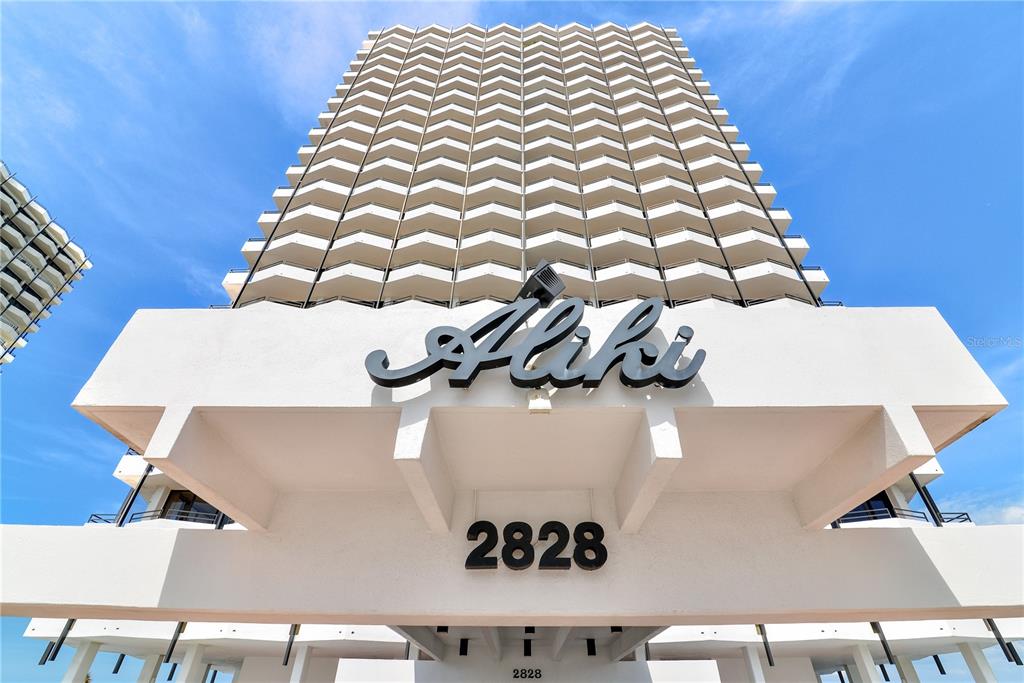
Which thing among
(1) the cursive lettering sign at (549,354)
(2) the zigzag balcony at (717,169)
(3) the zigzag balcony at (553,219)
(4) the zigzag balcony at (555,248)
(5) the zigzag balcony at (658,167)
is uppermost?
(2) the zigzag balcony at (717,169)

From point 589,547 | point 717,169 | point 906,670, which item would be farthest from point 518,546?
point 906,670

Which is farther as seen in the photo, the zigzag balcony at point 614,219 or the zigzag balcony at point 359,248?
the zigzag balcony at point 614,219

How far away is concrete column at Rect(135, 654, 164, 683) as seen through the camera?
21453 millimetres

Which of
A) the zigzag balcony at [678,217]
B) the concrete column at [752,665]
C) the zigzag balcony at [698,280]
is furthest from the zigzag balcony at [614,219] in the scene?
the concrete column at [752,665]

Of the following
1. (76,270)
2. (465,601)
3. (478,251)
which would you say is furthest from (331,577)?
(76,270)

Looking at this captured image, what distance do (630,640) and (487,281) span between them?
11822 millimetres

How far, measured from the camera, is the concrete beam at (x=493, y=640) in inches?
446

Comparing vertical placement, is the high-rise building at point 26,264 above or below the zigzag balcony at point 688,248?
above

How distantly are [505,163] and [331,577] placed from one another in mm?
17996

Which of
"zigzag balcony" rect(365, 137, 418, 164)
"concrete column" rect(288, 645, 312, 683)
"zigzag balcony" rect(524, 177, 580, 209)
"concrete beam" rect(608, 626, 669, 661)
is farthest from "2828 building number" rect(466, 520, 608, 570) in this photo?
"zigzag balcony" rect(365, 137, 418, 164)

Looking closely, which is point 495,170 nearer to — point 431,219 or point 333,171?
point 431,219

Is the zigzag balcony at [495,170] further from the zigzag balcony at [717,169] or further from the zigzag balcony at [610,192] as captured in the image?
the zigzag balcony at [717,169]

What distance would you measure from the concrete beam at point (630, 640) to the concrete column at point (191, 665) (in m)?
16.2

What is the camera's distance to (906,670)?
67.0 feet
